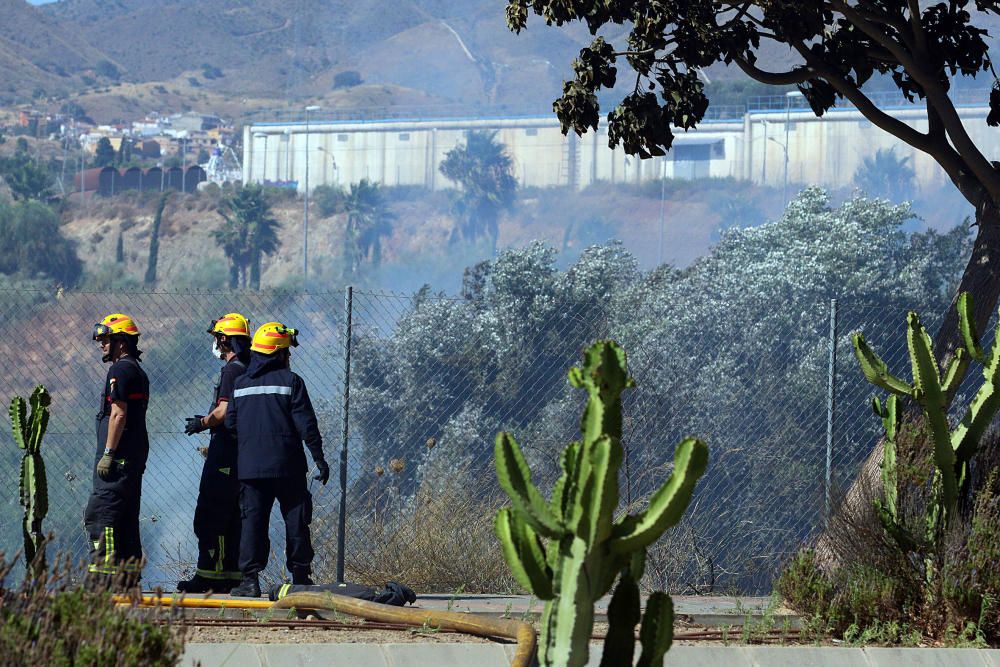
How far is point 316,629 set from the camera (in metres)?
6.75

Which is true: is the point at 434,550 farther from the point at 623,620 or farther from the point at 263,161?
the point at 263,161

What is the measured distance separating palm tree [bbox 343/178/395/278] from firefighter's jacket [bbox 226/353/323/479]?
114m

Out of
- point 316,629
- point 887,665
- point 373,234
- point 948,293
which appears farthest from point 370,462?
point 373,234

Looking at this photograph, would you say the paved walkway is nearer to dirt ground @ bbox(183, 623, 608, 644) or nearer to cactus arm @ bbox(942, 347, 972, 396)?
dirt ground @ bbox(183, 623, 608, 644)

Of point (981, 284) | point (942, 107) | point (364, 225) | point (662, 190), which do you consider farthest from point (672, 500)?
point (364, 225)

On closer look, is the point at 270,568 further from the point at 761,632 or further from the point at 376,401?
the point at 376,401

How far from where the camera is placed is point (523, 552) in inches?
175

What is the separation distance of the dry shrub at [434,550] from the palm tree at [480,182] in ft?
388

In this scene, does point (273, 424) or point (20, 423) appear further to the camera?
point (273, 424)

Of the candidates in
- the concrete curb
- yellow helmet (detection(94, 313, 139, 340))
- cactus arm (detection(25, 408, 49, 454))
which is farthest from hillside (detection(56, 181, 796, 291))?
cactus arm (detection(25, 408, 49, 454))

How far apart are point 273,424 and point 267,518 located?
57cm

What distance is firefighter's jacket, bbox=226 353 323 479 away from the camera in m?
7.97

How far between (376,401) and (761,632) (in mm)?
10497

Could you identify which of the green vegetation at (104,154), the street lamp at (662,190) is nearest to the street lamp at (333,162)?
the green vegetation at (104,154)
